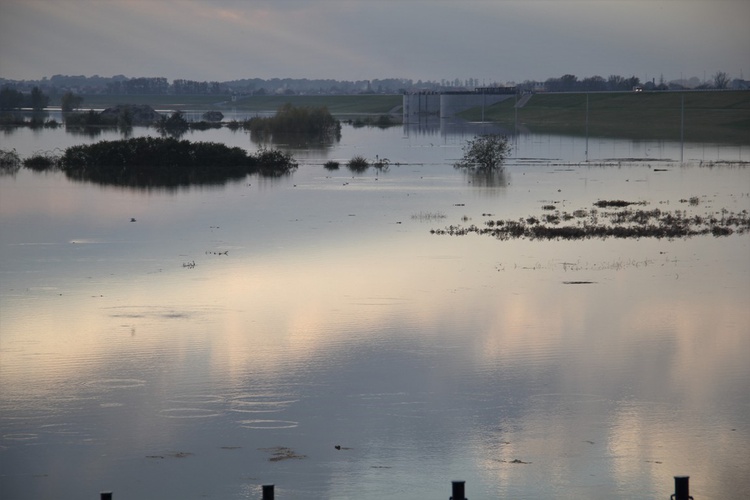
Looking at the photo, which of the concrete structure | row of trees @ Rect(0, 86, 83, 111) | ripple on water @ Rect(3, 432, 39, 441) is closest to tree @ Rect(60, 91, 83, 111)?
row of trees @ Rect(0, 86, 83, 111)

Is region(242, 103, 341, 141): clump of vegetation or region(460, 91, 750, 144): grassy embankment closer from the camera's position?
region(242, 103, 341, 141): clump of vegetation

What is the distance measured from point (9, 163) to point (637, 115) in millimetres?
92819

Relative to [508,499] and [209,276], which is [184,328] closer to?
[209,276]

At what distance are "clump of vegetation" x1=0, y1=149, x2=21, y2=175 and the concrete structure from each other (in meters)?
103

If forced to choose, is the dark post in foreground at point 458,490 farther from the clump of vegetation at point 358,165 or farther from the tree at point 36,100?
the tree at point 36,100

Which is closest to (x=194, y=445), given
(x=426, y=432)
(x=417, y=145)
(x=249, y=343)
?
(x=426, y=432)

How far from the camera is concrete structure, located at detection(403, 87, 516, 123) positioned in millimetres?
155750

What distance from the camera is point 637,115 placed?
13225cm

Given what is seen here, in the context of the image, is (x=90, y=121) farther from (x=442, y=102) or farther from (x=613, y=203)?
(x=613, y=203)

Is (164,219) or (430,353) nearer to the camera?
(430,353)

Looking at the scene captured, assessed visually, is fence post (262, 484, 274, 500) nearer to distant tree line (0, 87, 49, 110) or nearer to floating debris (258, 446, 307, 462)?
floating debris (258, 446, 307, 462)

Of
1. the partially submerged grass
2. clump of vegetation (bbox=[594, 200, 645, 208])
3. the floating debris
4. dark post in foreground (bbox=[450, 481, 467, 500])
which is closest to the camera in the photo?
dark post in foreground (bbox=[450, 481, 467, 500])

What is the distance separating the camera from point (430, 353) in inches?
617

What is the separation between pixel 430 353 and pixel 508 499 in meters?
5.55
